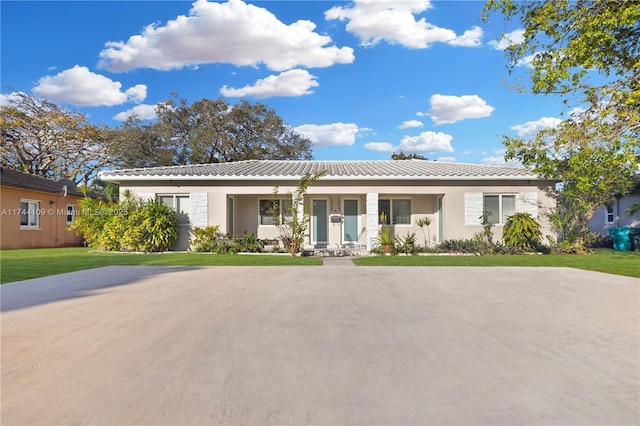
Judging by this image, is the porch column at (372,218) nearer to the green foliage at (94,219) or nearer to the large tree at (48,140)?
the green foliage at (94,219)

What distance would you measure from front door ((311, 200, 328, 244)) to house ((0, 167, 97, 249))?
1436 centimetres

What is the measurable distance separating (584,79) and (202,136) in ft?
84.7

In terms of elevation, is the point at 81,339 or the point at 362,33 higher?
the point at 362,33

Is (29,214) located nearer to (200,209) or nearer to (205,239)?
(200,209)

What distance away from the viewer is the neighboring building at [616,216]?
20.1 meters

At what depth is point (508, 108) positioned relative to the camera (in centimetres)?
1527

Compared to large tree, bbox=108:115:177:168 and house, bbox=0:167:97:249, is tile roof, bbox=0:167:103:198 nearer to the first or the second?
house, bbox=0:167:97:249

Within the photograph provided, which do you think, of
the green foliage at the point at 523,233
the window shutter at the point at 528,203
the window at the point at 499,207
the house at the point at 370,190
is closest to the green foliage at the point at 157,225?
the house at the point at 370,190

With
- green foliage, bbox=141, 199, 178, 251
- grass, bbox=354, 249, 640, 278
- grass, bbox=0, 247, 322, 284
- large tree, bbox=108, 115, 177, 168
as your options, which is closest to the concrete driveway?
grass, bbox=0, 247, 322, 284

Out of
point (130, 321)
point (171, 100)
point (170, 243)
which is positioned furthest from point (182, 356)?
point (171, 100)

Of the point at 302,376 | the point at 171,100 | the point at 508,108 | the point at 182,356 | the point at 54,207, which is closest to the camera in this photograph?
the point at 302,376

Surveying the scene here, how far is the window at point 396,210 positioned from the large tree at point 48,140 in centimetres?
2615

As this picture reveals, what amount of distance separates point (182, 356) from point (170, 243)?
12.2m

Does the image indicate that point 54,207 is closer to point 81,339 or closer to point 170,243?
point 170,243
